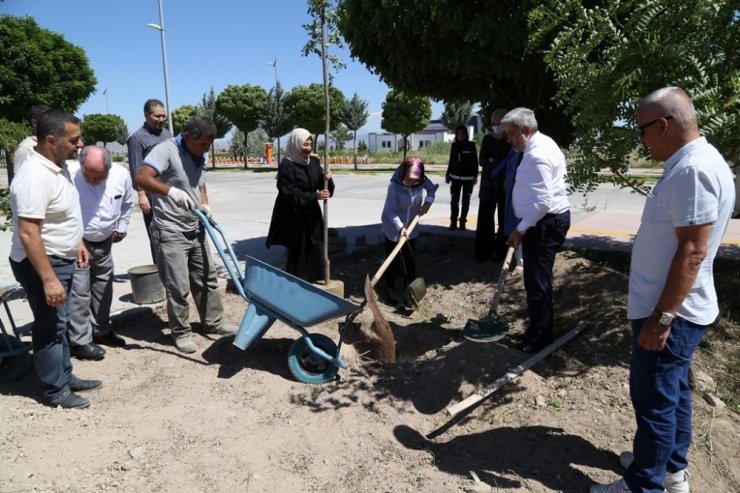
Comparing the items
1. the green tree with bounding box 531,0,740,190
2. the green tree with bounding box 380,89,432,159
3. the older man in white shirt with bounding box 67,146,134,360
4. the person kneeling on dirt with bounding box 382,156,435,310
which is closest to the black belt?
the older man in white shirt with bounding box 67,146,134,360

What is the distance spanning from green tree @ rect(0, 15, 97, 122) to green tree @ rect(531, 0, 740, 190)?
13.5 meters

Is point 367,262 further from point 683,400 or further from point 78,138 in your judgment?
point 683,400

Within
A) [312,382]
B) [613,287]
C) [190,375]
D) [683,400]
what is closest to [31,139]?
[190,375]

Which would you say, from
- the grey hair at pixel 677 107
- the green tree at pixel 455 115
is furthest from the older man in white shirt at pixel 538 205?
the green tree at pixel 455 115

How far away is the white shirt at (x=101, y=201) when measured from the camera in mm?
3801

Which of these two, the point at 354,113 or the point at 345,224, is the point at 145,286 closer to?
the point at 345,224

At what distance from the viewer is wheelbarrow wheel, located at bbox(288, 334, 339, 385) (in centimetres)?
358

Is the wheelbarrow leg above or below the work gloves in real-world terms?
below

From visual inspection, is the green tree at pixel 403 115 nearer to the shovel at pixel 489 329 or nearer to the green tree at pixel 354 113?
the green tree at pixel 354 113

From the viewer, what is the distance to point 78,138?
3062 mm

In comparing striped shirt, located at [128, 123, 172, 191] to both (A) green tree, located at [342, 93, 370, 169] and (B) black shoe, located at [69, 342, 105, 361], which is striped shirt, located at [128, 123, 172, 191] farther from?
(A) green tree, located at [342, 93, 370, 169]

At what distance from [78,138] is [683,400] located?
3.56 m

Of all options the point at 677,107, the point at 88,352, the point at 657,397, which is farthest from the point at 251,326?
the point at 677,107

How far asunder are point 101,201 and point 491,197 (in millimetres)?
4069
